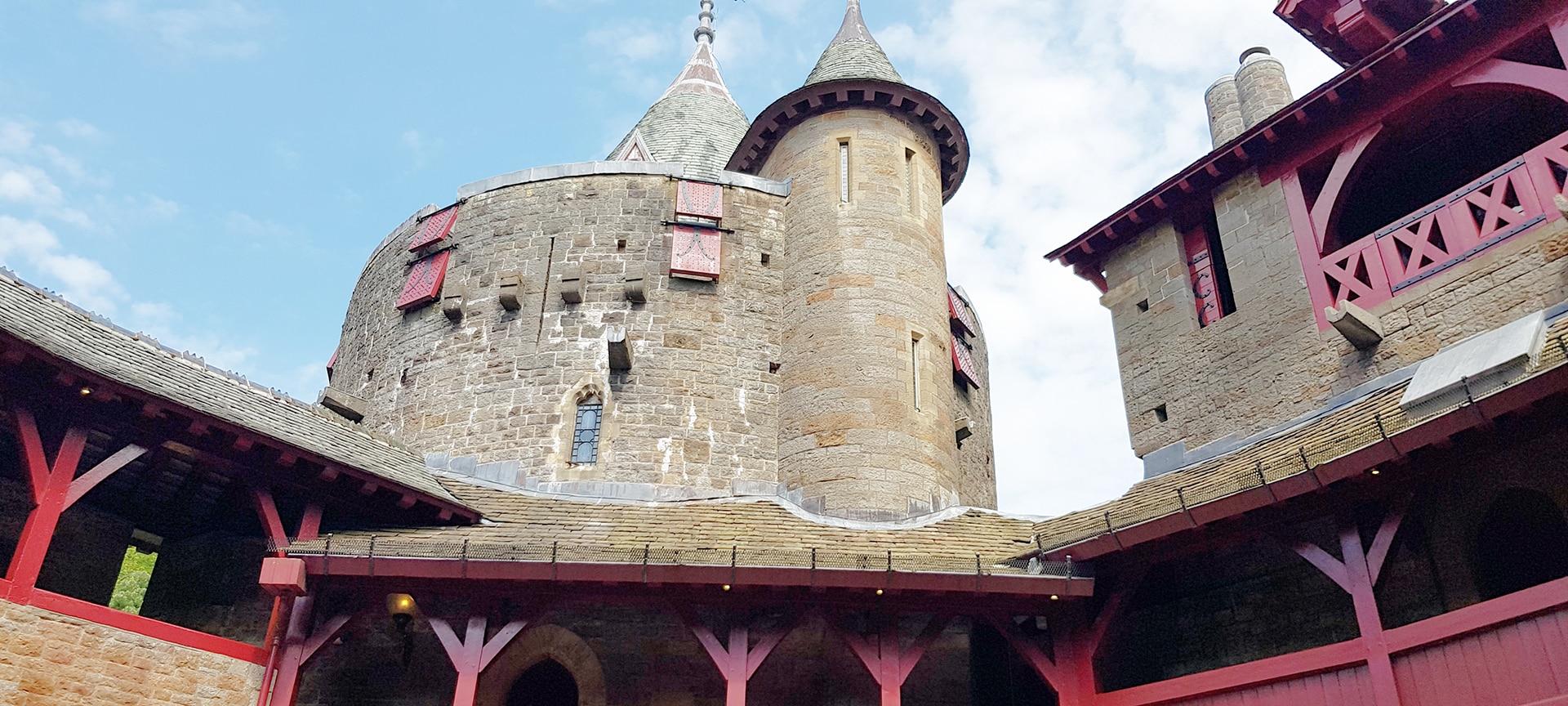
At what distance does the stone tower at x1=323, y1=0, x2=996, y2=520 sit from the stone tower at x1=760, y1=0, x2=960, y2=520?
3 centimetres

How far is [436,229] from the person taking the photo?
18688mm

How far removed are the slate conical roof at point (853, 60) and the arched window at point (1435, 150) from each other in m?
7.03

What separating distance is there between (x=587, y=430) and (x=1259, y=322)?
9019 millimetres

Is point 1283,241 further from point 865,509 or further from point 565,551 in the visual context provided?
point 565,551

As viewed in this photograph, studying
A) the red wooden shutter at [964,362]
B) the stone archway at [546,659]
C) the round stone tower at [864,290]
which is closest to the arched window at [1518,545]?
the round stone tower at [864,290]

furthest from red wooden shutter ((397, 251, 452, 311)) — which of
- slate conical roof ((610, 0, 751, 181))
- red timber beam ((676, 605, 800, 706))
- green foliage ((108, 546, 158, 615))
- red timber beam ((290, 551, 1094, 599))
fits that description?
green foliage ((108, 546, 158, 615))

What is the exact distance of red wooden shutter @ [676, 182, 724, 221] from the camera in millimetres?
17484

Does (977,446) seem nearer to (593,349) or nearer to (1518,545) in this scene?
(593,349)

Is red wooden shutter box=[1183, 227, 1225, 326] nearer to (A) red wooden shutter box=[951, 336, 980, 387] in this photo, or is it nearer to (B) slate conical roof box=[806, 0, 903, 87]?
(A) red wooden shutter box=[951, 336, 980, 387]

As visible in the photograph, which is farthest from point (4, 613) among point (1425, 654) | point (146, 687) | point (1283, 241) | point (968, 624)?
point (1283, 241)

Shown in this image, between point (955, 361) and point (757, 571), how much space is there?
902 centimetres

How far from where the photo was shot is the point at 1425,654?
24.9 feet

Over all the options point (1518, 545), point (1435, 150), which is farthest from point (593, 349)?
point (1518, 545)

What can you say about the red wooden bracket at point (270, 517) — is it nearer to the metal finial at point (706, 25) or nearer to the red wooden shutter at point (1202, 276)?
the red wooden shutter at point (1202, 276)
